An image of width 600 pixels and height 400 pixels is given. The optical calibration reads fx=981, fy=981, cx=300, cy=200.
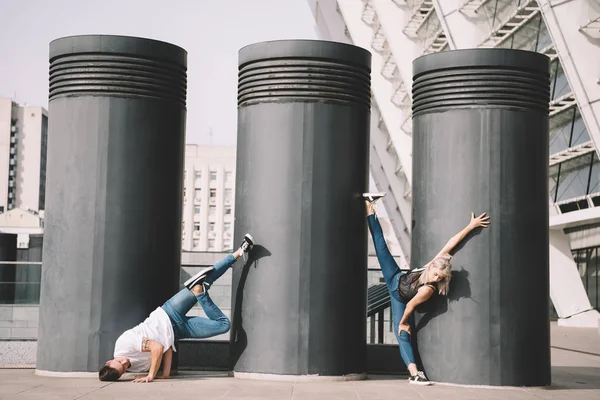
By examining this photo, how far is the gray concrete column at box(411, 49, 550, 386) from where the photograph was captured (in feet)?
39.3

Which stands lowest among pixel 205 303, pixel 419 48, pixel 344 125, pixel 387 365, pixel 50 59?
pixel 387 365

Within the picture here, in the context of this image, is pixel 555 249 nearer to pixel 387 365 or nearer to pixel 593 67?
pixel 593 67

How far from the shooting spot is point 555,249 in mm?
42844

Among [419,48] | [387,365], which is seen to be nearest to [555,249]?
[419,48]

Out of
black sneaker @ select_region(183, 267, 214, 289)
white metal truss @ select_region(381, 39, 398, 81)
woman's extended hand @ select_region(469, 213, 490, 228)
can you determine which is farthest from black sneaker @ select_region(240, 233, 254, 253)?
white metal truss @ select_region(381, 39, 398, 81)

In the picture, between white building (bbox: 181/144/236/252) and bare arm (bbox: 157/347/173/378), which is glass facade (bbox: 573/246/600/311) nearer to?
bare arm (bbox: 157/347/173/378)

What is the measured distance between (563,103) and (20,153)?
420ft

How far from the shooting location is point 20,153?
155m

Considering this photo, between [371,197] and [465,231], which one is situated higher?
[371,197]

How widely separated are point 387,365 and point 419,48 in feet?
144

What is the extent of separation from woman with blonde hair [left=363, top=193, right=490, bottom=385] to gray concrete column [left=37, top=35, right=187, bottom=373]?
9.11 ft

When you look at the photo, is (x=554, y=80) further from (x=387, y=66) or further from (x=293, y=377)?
(x=293, y=377)


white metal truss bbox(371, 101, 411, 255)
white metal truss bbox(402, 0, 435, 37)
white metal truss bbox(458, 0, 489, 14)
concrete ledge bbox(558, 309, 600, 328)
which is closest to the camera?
concrete ledge bbox(558, 309, 600, 328)

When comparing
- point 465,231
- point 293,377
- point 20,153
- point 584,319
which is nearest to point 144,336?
point 293,377
